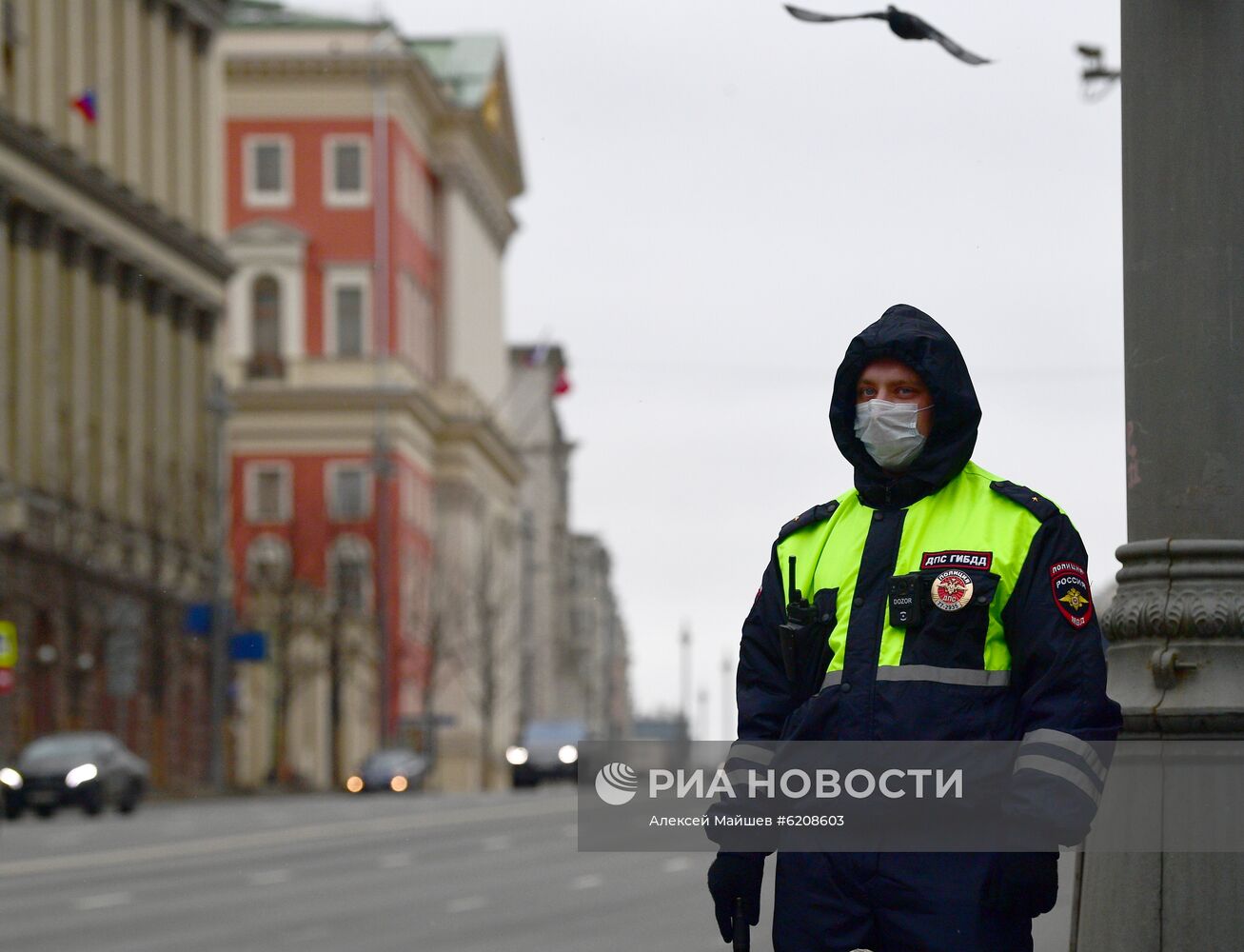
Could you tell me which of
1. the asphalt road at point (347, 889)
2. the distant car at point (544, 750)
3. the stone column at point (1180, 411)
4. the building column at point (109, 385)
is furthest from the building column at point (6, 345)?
the stone column at point (1180, 411)

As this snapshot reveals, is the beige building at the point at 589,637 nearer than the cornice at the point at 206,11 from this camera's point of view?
No

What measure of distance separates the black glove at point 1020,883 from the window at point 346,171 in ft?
326

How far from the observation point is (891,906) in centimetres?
532

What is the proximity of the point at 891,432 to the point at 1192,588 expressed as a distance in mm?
2022

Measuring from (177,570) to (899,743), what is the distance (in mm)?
67553

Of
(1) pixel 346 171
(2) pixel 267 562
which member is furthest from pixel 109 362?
(1) pixel 346 171

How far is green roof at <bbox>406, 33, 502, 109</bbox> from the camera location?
115438 mm

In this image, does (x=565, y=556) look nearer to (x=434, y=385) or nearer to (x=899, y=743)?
(x=434, y=385)

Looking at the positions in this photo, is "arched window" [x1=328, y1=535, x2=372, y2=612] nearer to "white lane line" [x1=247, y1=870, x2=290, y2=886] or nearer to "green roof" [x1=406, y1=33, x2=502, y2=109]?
"green roof" [x1=406, y1=33, x2=502, y2=109]

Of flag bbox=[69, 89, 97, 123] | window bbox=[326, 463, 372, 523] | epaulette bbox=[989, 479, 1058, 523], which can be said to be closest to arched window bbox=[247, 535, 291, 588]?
window bbox=[326, 463, 372, 523]

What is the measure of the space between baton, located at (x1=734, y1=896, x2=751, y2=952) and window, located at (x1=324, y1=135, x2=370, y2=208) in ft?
324

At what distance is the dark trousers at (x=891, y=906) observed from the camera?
524 cm

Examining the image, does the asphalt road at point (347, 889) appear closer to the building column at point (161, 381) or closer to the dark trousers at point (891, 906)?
the dark trousers at point (891, 906)

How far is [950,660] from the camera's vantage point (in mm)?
5414
